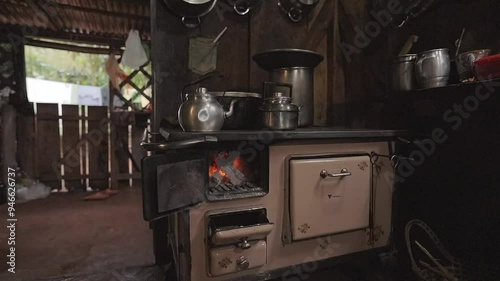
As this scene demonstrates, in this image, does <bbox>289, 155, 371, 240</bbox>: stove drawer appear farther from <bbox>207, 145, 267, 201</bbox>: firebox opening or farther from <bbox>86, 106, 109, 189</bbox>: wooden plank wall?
<bbox>86, 106, 109, 189</bbox>: wooden plank wall

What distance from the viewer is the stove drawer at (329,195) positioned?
1227 mm

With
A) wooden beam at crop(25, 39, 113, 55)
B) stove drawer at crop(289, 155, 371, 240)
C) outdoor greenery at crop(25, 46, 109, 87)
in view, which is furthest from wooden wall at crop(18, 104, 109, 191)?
stove drawer at crop(289, 155, 371, 240)

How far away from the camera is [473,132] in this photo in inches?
54.1

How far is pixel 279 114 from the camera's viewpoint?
4.08ft

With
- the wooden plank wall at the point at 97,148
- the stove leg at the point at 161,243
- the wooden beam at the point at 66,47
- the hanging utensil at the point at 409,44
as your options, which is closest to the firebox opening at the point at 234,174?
the stove leg at the point at 161,243

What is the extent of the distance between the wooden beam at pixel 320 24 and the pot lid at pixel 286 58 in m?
0.40

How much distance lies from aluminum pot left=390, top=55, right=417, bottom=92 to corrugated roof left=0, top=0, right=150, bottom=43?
10.5 feet

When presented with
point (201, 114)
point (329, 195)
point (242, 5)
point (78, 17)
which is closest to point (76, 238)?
point (201, 114)

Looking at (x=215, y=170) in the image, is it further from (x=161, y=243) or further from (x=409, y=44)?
(x=409, y=44)

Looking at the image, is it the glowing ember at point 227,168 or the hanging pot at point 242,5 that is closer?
the glowing ember at point 227,168

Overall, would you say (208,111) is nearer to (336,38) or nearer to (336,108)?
(336,108)

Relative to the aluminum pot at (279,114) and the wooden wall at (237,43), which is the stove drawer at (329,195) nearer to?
the aluminum pot at (279,114)

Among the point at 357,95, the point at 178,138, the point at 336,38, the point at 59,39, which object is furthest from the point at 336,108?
the point at 59,39

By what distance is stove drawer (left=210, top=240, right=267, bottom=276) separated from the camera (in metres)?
1.11
